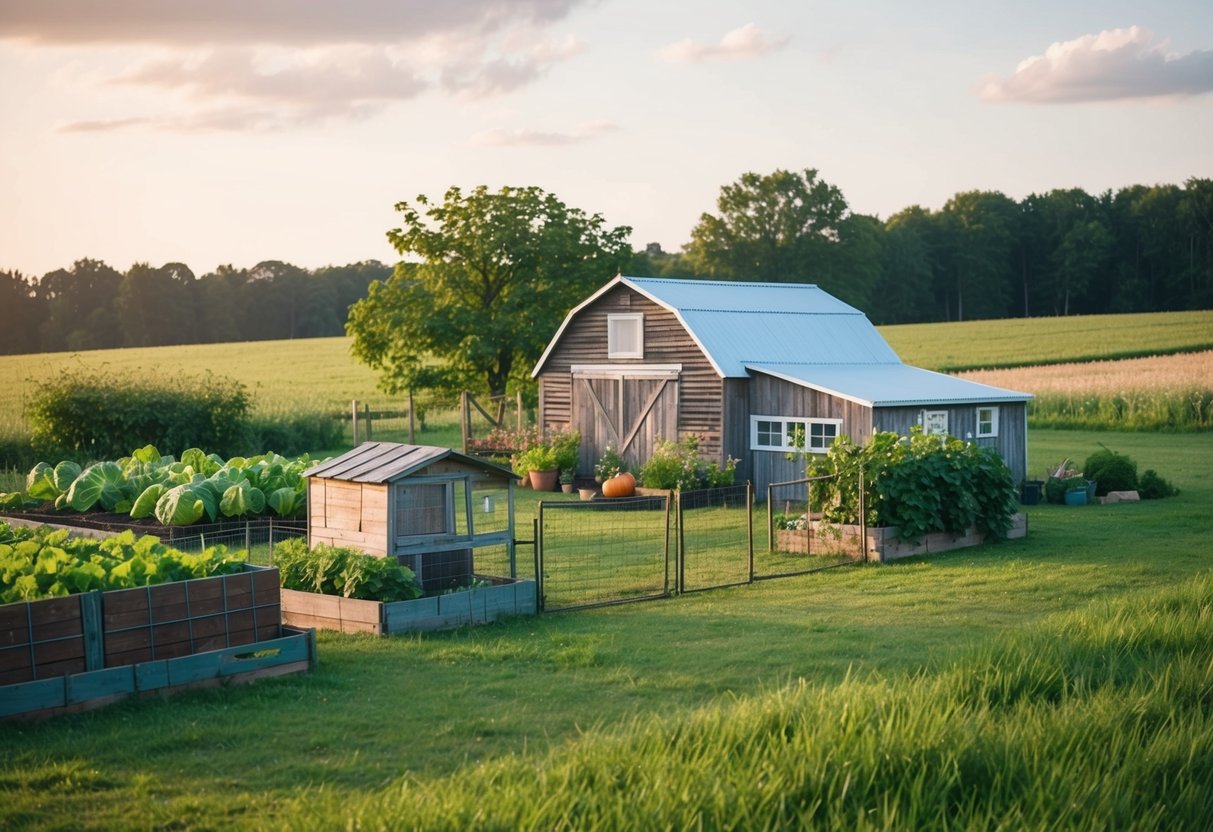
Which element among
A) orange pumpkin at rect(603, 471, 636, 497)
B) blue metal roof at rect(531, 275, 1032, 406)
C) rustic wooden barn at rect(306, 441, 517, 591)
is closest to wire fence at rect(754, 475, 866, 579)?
rustic wooden barn at rect(306, 441, 517, 591)

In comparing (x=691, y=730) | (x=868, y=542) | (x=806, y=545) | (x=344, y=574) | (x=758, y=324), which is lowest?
(x=806, y=545)

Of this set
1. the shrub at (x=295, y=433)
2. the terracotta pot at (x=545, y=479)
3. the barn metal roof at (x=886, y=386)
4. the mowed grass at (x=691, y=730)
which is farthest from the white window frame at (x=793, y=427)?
→ the shrub at (x=295, y=433)

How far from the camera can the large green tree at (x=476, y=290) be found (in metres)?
36.7

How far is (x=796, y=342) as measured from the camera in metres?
29.7

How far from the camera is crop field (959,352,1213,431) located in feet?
131

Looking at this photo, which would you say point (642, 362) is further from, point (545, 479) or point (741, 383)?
point (545, 479)

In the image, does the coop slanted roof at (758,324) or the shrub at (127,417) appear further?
the shrub at (127,417)

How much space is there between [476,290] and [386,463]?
2470 cm

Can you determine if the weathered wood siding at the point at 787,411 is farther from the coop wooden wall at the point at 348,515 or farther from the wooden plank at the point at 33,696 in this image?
the wooden plank at the point at 33,696

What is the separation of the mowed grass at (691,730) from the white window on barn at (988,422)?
12.7 meters

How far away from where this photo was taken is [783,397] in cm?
2692

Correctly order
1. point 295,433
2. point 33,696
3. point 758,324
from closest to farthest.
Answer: point 33,696 < point 758,324 < point 295,433

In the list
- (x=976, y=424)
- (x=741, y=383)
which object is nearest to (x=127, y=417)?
(x=741, y=383)

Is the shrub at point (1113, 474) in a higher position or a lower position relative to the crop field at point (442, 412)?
lower
